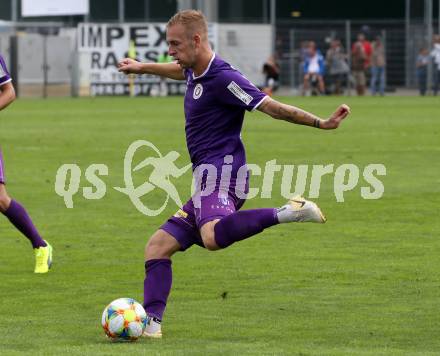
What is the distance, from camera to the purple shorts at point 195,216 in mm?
8461

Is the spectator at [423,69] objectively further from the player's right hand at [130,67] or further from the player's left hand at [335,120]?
the player's left hand at [335,120]

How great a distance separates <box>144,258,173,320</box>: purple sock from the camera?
8.53 meters

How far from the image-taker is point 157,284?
28.1 ft

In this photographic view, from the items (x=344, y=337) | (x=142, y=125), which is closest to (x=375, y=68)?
(x=142, y=125)

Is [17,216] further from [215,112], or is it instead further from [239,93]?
[239,93]

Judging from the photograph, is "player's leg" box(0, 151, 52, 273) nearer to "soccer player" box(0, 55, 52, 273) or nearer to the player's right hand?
"soccer player" box(0, 55, 52, 273)

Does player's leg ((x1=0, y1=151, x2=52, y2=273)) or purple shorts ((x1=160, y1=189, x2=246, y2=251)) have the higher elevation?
purple shorts ((x1=160, y1=189, x2=246, y2=251))

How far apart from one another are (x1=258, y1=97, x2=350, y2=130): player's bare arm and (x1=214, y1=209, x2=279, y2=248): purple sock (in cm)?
63

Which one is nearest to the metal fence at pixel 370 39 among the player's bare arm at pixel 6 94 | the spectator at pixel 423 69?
the spectator at pixel 423 69

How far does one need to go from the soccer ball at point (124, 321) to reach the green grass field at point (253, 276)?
0.09m

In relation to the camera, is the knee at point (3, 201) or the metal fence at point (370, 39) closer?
the knee at point (3, 201)

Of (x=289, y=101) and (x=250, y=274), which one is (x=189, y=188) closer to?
(x=250, y=274)

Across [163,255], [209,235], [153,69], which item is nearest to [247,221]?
[209,235]

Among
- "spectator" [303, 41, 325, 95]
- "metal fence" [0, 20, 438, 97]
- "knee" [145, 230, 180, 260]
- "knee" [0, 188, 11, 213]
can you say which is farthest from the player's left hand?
"metal fence" [0, 20, 438, 97]
